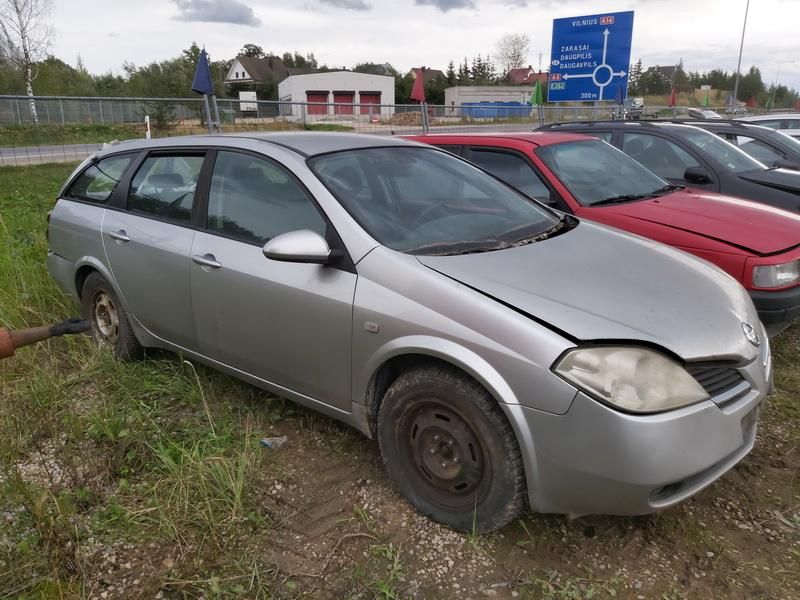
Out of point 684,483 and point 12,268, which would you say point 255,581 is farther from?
point 12,268

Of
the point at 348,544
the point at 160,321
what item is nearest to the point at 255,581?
the point at 348,544

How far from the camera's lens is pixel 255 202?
3.24 m

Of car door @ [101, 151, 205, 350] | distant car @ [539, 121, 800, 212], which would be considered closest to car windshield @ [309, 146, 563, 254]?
car door @ [101, 151, 205, 350]

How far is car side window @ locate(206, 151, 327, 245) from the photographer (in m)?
3.01

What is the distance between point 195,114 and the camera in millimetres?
11234

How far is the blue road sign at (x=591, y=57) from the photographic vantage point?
49.8 feet

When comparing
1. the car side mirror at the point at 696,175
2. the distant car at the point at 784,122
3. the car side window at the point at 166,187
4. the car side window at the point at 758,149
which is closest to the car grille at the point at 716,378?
the car side window at the point at 166,187

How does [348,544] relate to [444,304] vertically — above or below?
below

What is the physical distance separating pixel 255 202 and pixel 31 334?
5.61ft

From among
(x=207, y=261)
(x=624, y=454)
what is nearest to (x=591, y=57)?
(x=207, y=261)

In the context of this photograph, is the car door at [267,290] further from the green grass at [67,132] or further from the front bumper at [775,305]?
the green grass at [67,132]

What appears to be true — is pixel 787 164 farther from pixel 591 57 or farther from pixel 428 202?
pixel 591 57

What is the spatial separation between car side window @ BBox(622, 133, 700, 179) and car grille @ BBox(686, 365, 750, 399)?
14.9ft

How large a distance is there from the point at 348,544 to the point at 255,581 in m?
0.41
